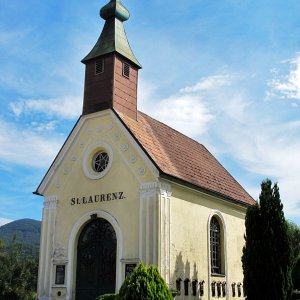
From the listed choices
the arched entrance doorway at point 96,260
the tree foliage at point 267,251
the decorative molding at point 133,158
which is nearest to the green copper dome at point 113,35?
the decorative molding at point 133,158

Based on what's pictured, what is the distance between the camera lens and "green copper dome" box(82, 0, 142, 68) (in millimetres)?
21547

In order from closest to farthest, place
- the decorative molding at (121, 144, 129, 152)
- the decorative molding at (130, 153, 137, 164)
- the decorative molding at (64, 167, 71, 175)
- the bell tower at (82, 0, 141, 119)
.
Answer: the decorative molding at (130, 153, 137, 164) → the decorative molding at (121, 144, 129, 152) → the bell tower at (82, 0, 141, 119) → the decorative molding at (64, 167, 71, 175)

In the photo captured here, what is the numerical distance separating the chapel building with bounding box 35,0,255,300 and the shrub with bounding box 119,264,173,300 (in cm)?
311

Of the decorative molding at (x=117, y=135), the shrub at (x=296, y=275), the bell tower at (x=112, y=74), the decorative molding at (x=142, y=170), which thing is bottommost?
the shrub at (x=296, y=275)

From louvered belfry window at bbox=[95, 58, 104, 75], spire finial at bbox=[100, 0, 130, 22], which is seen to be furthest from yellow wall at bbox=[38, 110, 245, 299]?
spire finial at bbox=[100, 0, 130, 22]

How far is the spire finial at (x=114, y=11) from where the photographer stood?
22688 millimetres

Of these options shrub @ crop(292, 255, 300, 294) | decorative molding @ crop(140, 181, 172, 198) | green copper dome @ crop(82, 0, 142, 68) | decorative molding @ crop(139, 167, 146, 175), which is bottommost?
shrub @ crop(292, 255, 300, 294)

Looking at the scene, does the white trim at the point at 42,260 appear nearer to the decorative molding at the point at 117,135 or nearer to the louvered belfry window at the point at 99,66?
the decorative molding at the point at 117,135

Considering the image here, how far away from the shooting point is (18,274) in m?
46.4

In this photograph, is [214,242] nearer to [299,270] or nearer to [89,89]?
[299,270]

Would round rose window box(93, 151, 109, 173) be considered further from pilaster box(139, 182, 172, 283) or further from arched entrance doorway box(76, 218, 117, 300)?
pilaster box(139, 182, 172, 283)

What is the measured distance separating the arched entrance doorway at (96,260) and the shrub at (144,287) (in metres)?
4.71

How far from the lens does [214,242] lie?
2211cm

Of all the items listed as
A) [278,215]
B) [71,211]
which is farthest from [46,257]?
[278,215]
